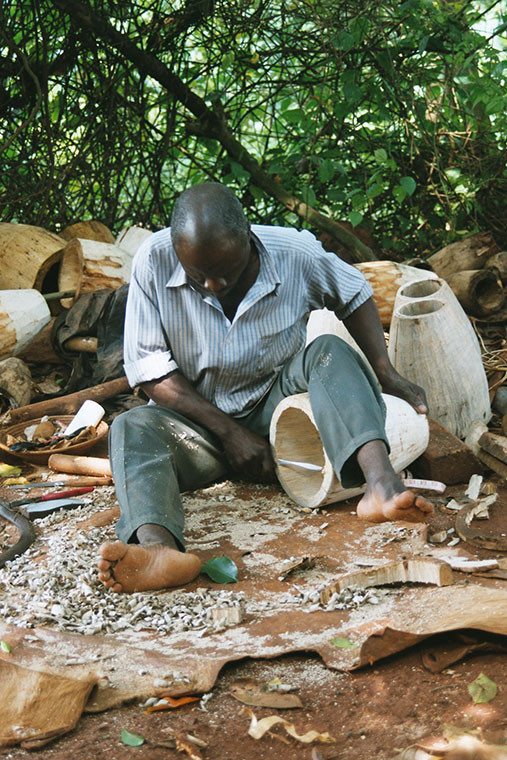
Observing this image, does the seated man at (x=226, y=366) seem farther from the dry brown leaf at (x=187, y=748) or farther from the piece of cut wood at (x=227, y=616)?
the dry brown leaf at (x=187, y=748)

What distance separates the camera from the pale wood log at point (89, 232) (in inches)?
207

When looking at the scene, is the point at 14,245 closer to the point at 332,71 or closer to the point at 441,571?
the point at 332,71

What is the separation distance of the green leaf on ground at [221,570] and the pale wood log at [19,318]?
235 centimetres

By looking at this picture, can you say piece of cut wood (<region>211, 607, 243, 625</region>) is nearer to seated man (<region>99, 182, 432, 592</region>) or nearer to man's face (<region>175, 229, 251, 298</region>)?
seated man (<region>99, 182, 432, 592</region>)

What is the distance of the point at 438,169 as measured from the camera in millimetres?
4996

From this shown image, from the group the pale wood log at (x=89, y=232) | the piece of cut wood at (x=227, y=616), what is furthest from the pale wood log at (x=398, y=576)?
the pale wood log at (x=89, y=232)

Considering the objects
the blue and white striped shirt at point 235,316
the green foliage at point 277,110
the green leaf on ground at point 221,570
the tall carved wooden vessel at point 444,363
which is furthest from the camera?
the green foliage at point 277,110

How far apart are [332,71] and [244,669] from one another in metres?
4.00

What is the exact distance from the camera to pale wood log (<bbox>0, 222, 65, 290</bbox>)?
187 inches

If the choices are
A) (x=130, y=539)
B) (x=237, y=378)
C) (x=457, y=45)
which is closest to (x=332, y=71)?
(x=457, y=45)

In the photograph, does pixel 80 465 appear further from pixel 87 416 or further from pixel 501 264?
pixel 501 264

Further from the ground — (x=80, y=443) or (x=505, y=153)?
(x=505, y=153)

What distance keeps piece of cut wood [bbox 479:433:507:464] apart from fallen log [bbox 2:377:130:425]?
1.77 metres

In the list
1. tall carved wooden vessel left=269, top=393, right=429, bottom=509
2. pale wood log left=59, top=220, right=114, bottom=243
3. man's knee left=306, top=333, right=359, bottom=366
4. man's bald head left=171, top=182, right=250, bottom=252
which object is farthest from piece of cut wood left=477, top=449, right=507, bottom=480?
pale wood log left=59, top=220, right=114, bottom=243
